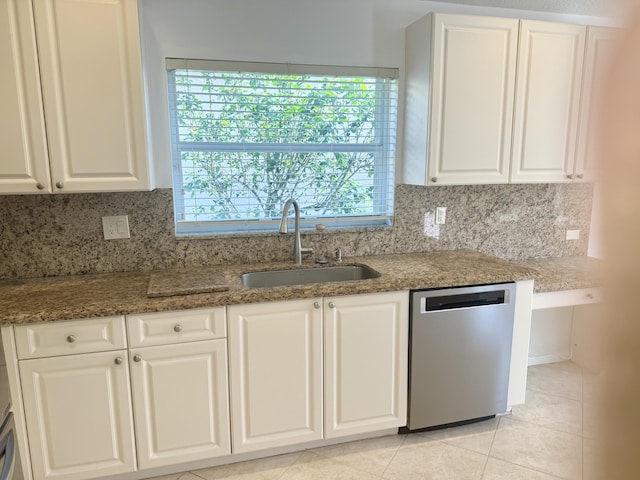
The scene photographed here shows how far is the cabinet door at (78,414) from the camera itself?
70.9 inches

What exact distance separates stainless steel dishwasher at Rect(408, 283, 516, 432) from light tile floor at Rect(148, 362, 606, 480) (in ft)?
0.38

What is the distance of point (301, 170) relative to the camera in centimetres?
260

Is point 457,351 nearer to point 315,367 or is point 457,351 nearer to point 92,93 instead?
point 315,367

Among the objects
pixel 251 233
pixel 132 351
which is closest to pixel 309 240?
pixel 251 233

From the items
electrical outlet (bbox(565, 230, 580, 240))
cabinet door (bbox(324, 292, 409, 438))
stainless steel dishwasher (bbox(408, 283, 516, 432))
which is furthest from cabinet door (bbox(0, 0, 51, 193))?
electrical outlet (bbox(565, 230, 580, 240))

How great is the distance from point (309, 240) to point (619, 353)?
7.45 feet

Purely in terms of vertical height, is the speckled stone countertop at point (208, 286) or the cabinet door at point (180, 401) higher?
the speckled stone countertop at point (208, 286)

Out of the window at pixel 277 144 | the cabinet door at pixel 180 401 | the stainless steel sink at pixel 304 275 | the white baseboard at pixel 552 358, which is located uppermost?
the window at pixel 277 144

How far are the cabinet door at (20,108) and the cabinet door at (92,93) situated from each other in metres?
0.04

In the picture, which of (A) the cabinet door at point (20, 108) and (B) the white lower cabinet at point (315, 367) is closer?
(A) the cabinet door at point (20, 108)

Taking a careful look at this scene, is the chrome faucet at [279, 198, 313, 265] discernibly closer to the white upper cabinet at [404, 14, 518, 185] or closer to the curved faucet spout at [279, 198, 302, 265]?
the curved faucet spout at [279, 198, 302, 265]

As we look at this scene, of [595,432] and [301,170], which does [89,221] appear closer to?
[301,170]

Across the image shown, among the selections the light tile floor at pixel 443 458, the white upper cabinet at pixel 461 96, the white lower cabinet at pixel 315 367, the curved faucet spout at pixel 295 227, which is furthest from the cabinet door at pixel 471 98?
the light tile floor at pixel 443 458

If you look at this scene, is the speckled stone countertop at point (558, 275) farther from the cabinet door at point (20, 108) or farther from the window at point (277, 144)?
the cabinet door at point (20, 108)
